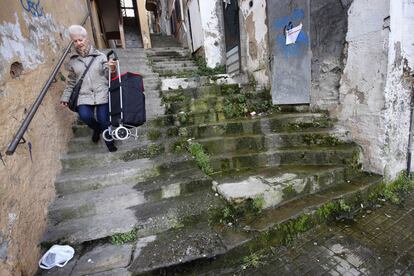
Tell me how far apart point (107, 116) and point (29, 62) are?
999mm

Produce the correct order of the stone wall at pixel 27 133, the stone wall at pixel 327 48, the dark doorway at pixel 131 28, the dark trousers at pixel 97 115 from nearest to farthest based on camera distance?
1. the stone wall at pixel 27 133
2. the dark trousers at pixel 97 115
3. the stone wall at pixel 327 48
4. the dark doorway at pixel 131 28

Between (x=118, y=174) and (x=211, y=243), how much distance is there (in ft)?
4.87

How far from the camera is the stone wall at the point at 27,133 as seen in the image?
1.87 metres

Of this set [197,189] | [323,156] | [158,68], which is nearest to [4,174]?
[197,189]

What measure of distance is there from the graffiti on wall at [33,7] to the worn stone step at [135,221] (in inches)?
97.2

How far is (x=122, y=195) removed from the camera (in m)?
2.68

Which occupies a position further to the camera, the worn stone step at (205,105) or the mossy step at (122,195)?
the worn stone step at (205,105)

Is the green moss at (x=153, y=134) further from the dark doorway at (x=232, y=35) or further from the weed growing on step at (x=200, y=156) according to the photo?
the dark doorway at (x=232, y=35)

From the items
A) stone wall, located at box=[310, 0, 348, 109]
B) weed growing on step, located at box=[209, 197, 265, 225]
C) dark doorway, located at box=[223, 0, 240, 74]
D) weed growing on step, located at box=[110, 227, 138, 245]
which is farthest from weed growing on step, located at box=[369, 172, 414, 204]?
dark doorway, located at box=[223, 0, 240, 74]

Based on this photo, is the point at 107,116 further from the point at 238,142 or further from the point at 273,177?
the point at 273,177

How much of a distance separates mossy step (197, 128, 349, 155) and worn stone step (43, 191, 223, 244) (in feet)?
3.23

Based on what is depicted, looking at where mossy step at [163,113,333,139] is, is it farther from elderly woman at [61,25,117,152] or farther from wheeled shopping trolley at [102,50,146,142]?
elderly woman at [61,25,117,152]

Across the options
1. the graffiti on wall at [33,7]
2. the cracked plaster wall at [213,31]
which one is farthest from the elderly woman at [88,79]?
the cracked plaster wall at [213,31]

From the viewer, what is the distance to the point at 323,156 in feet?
10.5
